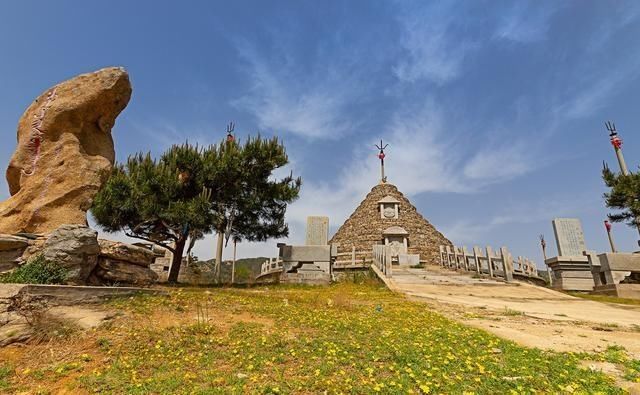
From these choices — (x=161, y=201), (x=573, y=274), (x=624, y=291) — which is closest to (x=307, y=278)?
(x=161, y=201)

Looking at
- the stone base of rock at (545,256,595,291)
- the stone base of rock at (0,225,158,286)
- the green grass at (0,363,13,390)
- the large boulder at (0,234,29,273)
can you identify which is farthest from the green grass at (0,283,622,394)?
→ the stone base of rock at (545,256,595,291)

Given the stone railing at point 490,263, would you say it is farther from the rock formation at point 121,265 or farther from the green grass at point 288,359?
the rock formation at point 121,265

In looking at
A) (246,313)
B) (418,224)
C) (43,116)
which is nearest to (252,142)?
(43,116)

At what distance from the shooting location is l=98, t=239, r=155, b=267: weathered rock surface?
9.59 meters

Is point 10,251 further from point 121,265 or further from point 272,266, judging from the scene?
point 272,266

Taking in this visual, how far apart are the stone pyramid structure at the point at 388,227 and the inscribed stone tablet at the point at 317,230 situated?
12226 mm

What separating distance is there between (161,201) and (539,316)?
14478 millimetres

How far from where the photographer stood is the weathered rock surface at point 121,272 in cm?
938

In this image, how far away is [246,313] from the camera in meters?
7.93

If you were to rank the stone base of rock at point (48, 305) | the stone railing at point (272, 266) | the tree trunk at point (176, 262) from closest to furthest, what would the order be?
the stone base of rock at point (48, 305), the tree trunk at point (176, 262), the stone railing at point (272, 266)

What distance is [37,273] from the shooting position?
7.38 m

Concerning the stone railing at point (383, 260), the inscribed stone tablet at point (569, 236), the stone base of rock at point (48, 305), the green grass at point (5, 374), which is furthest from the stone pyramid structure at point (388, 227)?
the green grass at point (5, 374)

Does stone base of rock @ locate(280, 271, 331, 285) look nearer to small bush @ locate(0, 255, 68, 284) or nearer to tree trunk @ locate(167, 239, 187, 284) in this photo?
tree trunk @ locate(167, 239, 187, 284)

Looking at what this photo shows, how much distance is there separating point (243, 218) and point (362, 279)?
7.32 metres
